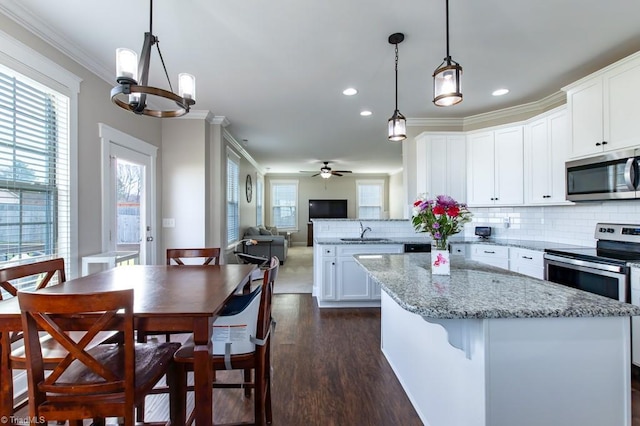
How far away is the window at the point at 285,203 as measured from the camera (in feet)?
36.0

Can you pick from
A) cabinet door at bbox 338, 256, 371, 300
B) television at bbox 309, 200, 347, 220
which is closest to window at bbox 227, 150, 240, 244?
cabinet door at bbox 338, 256, 371, 300

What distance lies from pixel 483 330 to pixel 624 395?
618mm

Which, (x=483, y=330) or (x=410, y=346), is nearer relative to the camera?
(x=483, y=330)

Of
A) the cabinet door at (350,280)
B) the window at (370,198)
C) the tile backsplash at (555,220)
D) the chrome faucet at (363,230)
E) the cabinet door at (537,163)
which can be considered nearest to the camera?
the tile backsplash at (555,220)

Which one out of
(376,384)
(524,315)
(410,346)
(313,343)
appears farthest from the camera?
(313,343)

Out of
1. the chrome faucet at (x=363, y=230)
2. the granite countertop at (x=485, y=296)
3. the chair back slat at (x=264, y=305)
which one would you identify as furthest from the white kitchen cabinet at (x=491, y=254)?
the chair back slat at (x=264, y=305)

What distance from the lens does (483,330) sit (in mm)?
1206

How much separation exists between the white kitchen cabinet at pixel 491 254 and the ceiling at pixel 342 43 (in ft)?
6.12

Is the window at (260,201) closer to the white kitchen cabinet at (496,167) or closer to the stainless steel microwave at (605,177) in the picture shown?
the white kitchen cabinet at (496,167)

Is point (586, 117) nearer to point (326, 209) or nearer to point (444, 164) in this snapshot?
point (444, 164)

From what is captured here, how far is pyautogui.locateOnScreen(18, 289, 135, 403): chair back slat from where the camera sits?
1081 mm

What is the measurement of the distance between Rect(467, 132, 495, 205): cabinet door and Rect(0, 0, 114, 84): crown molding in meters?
4.45

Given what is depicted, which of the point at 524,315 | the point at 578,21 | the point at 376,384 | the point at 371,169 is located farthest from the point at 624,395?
the point at 371,169

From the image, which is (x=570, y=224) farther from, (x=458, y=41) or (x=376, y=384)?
(x=376, y=384)
